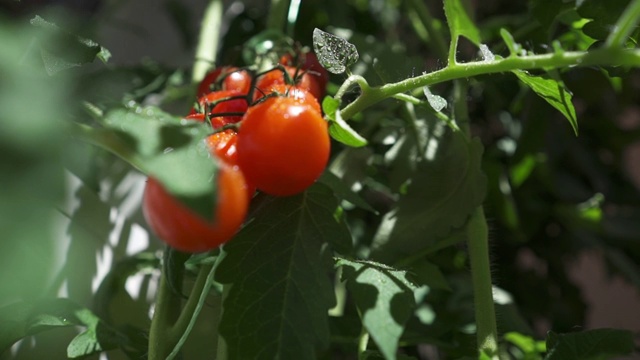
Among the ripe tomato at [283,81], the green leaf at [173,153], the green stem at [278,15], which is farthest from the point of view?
the green stem at [278,15]

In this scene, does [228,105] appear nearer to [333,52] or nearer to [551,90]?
[333,52]

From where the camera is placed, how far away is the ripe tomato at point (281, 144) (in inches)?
13.0

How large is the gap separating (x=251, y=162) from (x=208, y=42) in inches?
12.7

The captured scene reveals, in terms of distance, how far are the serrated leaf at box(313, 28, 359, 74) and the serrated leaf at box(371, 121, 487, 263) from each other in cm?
13

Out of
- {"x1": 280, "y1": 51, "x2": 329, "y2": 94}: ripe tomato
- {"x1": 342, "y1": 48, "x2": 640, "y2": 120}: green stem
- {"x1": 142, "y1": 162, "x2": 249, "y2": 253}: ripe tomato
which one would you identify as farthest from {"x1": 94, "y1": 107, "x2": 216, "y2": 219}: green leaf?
{"x1": 280, "y1": 51, "x2": 329, "y2": 94}: ripe tomato

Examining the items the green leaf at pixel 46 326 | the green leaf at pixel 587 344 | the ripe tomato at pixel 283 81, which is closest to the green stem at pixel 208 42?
the ripe tomato at pixel 283 81

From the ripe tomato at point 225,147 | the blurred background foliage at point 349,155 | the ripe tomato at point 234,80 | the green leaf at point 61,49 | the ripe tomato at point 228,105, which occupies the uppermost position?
the green leaf at point 61,49

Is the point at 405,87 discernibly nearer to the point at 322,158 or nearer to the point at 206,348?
the point at 322,158

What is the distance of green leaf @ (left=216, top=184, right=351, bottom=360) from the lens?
35 centimetres

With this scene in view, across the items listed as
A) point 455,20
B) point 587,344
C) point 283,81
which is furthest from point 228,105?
point 587,344

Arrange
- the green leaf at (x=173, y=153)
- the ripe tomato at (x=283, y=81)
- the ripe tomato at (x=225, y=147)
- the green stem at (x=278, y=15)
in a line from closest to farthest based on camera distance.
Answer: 1. the green leaf at (x=173, y=153)
2. the ripe tomato at (x=225, y=147)
3. the ripe tomato at (x=283, y=81)
4. the green stem at (x=278, y=15)

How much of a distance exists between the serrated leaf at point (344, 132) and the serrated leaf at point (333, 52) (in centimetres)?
3

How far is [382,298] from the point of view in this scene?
345mm

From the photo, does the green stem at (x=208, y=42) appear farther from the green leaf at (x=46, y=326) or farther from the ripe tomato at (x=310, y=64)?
the green leaf at (x=46, y=326)
